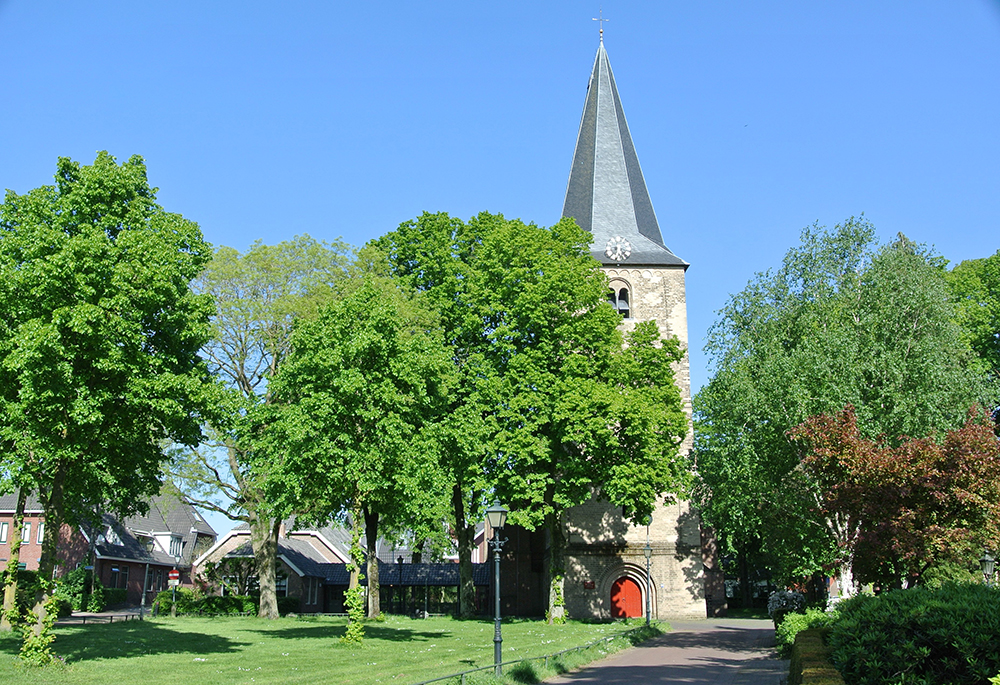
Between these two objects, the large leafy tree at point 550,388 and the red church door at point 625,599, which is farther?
the red church door at point 625,599

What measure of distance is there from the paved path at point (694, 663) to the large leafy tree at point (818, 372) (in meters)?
3.31

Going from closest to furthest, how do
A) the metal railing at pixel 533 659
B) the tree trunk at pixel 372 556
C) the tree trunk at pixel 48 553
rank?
the metal railing at pixel 533 659 < the tree trunk at pixel 48 553 < the tree trunk at pixel 372 556

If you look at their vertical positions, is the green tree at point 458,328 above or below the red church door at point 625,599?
above

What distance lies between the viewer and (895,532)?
18.0 m

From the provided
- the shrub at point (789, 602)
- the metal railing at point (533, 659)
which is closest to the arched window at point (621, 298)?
the shrub at point (789, 602)

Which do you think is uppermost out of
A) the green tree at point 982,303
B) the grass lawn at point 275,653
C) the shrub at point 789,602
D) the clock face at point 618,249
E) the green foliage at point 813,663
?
the clock face at point 618,249

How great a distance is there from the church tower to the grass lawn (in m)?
8.43

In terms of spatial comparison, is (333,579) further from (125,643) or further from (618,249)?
(125,643)

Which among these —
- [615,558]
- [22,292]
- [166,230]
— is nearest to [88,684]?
[22,292]

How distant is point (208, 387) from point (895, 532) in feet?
53.0

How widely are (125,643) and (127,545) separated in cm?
4024

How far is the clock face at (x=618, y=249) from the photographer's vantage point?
4694 cm

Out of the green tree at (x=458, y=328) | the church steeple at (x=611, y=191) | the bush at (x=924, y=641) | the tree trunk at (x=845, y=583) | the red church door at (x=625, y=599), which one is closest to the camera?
the bush at (x=924, y=641)

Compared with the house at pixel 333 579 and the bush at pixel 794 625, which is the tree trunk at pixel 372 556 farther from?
the bush at pixel 794 625
